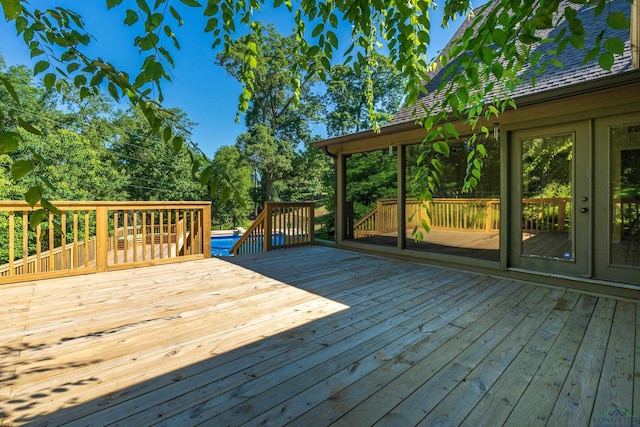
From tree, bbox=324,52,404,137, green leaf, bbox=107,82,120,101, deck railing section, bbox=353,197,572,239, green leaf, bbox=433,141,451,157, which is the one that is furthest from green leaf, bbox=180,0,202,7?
tree, bbox=324,52,404,137

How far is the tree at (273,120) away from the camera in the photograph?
17.2 metres

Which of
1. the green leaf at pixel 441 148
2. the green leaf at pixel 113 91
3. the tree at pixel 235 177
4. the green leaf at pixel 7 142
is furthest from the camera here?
the tree at pixel 235 177

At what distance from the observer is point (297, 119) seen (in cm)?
1942

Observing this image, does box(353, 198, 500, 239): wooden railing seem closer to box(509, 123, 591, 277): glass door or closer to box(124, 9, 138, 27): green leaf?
box(509, 123, 591, 277): glass door

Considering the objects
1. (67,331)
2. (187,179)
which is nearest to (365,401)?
(67,331)

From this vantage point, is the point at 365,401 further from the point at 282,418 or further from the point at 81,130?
the point at 81,130

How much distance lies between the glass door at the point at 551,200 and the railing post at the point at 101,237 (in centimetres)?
520

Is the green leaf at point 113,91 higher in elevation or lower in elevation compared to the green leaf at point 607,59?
lower

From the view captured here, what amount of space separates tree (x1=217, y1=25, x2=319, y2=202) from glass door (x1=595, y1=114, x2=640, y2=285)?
1514cm

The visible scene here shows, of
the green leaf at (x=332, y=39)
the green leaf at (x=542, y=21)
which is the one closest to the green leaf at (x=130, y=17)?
the green leaf at (x=332, y=39)

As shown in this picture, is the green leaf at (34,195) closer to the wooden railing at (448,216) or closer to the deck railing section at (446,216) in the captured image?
the deck railing section at (446,216)

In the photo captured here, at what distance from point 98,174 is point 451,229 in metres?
15.5

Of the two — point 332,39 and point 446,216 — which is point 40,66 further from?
point 446,216

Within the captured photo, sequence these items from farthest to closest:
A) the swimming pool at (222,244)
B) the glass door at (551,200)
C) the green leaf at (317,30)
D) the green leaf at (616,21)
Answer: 1. the swimming pool at (222,244)
2. the glass door at (551,200)
3. the green leaf at (317,30)
4. the green leaf at (616,21)
